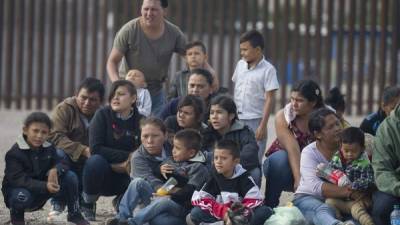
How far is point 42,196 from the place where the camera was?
31.7ft

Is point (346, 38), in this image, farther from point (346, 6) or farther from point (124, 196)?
point (124, 196)

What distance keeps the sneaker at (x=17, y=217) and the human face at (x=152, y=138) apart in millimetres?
1062

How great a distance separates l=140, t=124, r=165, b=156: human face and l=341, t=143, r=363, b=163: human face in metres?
1.37

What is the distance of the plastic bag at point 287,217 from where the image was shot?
9.20 meters

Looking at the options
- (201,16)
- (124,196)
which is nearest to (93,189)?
(124,196)

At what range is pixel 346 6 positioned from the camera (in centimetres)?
1858

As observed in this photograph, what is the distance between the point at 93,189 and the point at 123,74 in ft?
5.90

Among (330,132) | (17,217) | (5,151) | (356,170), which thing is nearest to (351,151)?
(356,170)

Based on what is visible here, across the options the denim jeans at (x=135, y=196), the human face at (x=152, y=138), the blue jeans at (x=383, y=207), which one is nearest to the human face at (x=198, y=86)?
the human face at (x=152, y=138)

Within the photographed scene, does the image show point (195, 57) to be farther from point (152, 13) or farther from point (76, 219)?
point (76, 219)

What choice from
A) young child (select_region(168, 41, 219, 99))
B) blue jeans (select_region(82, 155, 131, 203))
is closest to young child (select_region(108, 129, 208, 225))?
blue jeans (select_region(82, 155, 131, 203))

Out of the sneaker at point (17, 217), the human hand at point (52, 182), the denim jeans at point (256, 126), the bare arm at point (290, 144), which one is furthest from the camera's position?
the denim jeans at point (256, 126)

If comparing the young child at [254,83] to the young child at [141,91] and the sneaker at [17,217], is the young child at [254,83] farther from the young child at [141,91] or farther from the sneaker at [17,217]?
the sneaker at [17,217]

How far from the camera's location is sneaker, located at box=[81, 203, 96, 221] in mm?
10352
